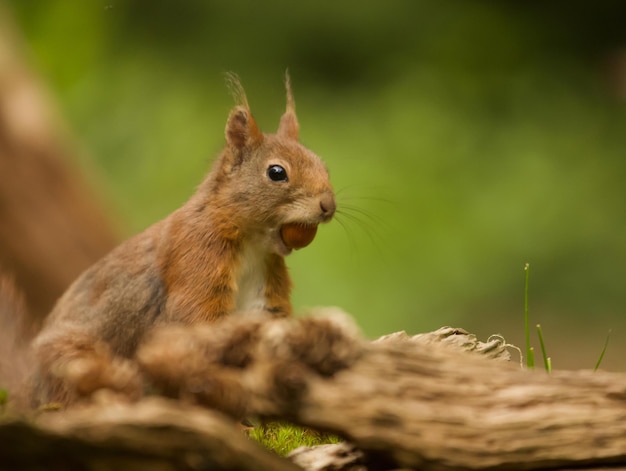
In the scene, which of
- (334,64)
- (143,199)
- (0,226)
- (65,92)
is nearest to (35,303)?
(0,226)

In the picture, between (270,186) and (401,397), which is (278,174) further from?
(401,397)

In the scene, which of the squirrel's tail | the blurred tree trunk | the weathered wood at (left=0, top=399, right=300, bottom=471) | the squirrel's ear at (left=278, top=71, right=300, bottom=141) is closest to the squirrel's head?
the squirrel's ear at (left=278, top=71, right=300, bottom=141)

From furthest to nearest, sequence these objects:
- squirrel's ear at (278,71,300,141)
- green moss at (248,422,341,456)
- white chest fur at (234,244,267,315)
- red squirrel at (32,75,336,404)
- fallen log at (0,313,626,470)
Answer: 1. squirrel's ear at (278,71,300,141)
2. white chest fur at (234,244,267,315)
3. red squirrel at (32,75,336,404)
4. green moss at (248,422,341,456)
5. fallen log at (0,313,626,470)

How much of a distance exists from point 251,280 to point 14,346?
88 cm

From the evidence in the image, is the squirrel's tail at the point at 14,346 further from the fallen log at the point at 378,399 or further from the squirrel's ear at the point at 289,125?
the squirrel's ear at the point at 289,125

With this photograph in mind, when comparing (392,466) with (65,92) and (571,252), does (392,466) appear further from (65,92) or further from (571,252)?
(65,92)

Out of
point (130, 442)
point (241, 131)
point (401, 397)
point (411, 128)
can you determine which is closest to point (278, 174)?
point (241, 131)

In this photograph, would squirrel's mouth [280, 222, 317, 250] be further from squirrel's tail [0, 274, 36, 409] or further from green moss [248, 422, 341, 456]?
squirrel's tail [0, 274, 36, 409]

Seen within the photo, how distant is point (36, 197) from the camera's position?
567 centimetres

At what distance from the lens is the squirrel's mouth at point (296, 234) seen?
3.41 metres

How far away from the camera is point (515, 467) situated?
87.6 inches

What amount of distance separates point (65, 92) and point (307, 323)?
20.5 feet

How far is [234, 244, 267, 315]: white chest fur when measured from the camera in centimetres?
347

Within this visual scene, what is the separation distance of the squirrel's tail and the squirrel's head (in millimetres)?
879
